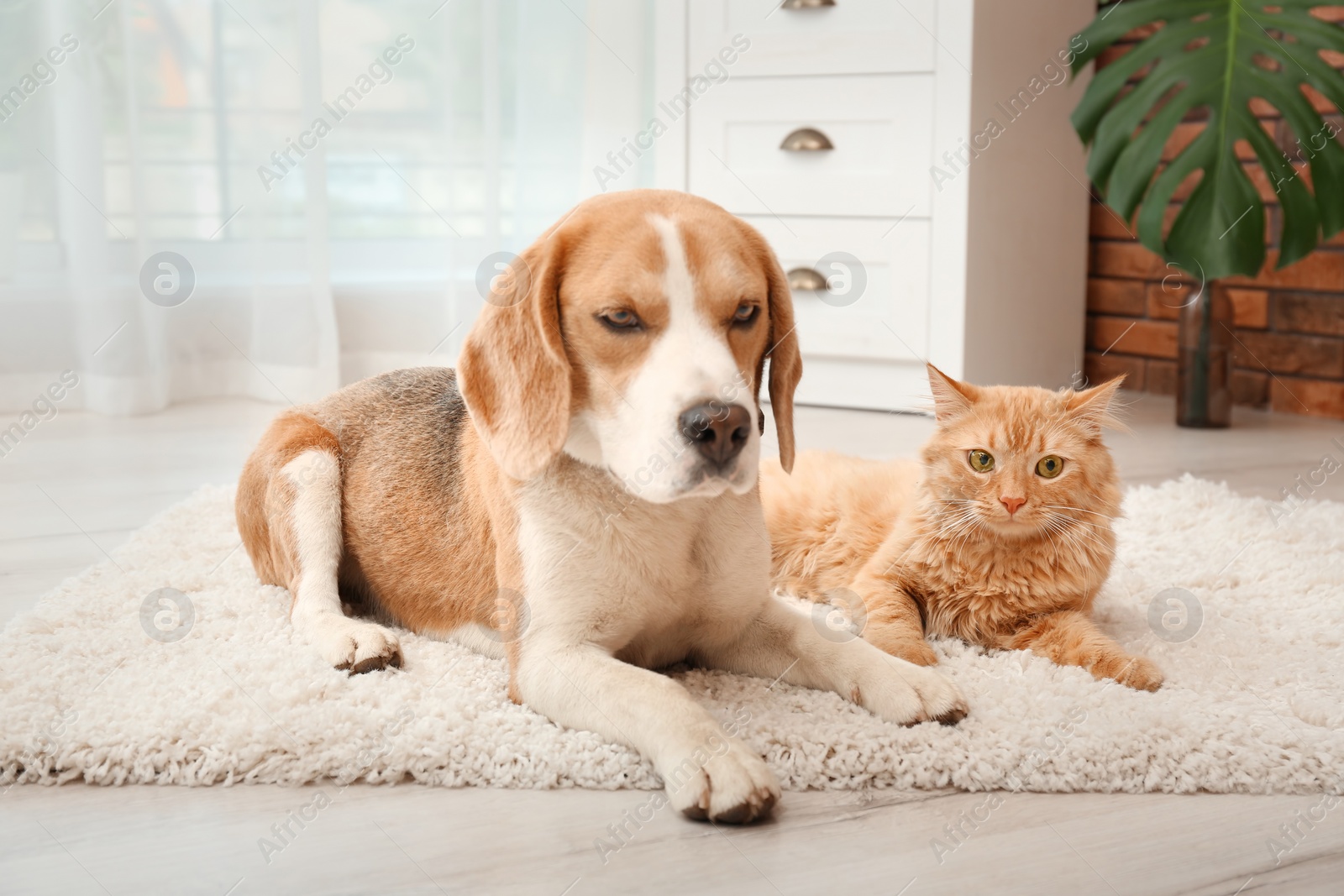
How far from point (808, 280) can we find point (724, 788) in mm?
3076

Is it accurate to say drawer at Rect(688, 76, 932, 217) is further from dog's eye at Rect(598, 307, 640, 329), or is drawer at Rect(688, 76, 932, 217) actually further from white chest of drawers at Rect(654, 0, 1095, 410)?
dog's eye at Rect(598, 307, 640, 329)

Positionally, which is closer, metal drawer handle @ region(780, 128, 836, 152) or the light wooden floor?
the light wooden floor

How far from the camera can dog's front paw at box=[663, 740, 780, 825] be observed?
145 centimetres

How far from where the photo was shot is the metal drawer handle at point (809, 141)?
427 cm

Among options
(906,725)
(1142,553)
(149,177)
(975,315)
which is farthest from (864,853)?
(149,177)

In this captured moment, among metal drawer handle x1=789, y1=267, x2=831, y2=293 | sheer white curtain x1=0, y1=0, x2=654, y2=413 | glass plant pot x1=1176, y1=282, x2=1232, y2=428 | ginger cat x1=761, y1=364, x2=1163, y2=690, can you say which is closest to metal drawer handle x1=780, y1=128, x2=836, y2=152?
metal drawer handle x1=789, y1=267, x2=831, y2=293

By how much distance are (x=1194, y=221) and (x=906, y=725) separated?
219 centimetres

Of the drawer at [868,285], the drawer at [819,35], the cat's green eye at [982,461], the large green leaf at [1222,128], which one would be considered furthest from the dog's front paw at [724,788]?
the drawer at [819,35]

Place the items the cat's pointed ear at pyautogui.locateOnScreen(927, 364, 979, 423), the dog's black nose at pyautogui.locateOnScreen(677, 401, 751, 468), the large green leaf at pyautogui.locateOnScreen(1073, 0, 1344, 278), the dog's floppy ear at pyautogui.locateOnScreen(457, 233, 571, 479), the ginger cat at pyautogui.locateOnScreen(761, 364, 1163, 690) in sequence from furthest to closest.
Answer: the large green leaf at pyautogui.locateOnScreen(1073, 0, 1344, 278) → the cat's pointed ear at pyautogui.locateOnScreen(927, 364, 979, 423) → the ginger cat at pyautogui.locateOnScreen(761, 364, 1163, 690) → the dog's floppy ear at pyautogui.locateOnScreen(457, 233, 571, 479) → the dog's black nose at pyautogui.locateOnScreen(677, 401, 751, 468)

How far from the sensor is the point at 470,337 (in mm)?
1807

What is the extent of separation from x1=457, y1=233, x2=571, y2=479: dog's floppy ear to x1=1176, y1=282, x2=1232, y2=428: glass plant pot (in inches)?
124

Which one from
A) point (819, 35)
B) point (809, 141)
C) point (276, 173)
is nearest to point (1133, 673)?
point (809, 141)

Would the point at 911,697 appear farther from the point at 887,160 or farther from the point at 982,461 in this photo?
the point at 887,160

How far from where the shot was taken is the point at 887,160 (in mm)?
4219
